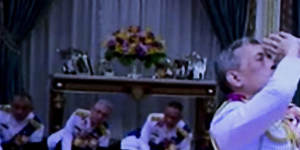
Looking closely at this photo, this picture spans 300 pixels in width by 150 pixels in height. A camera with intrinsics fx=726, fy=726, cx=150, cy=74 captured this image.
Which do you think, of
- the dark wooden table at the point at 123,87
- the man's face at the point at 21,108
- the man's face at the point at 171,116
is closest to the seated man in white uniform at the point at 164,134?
the man's face at the point at 171,116

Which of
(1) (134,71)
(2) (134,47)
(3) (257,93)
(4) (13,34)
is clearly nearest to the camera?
(3) (257,93)

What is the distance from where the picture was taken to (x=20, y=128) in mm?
5844

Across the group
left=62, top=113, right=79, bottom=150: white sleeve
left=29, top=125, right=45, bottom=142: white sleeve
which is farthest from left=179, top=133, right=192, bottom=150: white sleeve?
left=29, top=125, right=45, bottom=142: white sleeve

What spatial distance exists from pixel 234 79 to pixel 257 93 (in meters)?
0.11

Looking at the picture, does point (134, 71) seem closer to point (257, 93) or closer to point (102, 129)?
point (102, 129)

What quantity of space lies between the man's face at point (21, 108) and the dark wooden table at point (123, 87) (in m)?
0.48

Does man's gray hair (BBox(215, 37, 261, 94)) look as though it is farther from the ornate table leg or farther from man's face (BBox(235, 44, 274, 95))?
the ornate table leg

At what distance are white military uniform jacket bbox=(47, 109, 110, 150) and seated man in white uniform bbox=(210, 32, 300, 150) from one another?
3921mm

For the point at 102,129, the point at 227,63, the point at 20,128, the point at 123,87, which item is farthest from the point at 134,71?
the point at 227,63

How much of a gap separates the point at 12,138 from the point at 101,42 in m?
1.69

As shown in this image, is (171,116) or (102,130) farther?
(102,130)

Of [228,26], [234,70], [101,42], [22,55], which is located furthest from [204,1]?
[234,70]

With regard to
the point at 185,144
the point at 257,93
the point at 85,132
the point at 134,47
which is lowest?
the point at 185,144

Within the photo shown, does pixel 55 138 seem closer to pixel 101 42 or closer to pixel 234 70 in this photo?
pixel 101 42
